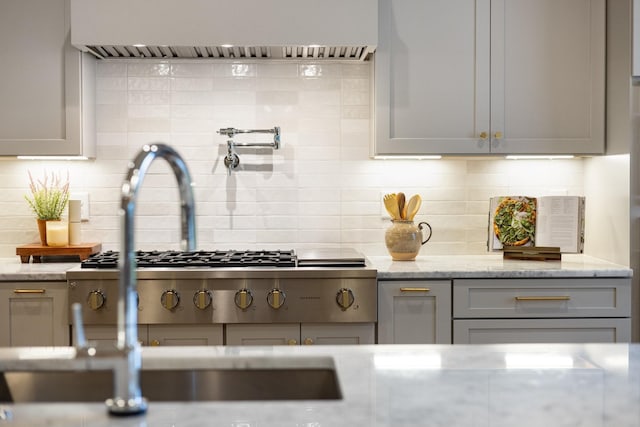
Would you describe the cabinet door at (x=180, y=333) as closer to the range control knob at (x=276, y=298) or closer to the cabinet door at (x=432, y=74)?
the range control knob at (x=276, y=298)

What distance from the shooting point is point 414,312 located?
10.9ft

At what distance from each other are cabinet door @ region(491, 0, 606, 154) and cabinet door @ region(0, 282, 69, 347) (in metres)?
2.12

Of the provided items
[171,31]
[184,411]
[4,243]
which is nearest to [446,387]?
[184,411]

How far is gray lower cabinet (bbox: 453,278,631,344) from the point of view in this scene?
3.34 meters

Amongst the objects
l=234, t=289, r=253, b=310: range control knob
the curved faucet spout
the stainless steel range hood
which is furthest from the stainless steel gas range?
the curved faucet spout

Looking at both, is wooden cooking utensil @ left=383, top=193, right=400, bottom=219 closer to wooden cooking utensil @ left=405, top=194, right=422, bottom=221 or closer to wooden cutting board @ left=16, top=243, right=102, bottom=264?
wooden cooking utensil @ left=405, top=194, right=422, bottom=221

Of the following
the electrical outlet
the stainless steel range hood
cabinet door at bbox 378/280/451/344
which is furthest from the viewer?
the electrical outlet

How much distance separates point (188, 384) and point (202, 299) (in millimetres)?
1594

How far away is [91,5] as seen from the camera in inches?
136

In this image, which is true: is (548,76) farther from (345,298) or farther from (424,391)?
(424,391)

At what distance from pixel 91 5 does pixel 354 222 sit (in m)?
1.66

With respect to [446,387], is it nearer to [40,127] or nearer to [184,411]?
[184,411]

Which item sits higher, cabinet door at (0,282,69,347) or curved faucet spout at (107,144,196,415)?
curved faucet spout at (107,144,196,415)

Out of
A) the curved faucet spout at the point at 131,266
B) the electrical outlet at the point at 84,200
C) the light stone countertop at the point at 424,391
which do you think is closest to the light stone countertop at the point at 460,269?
the electrical outlet at the point at 84,200
